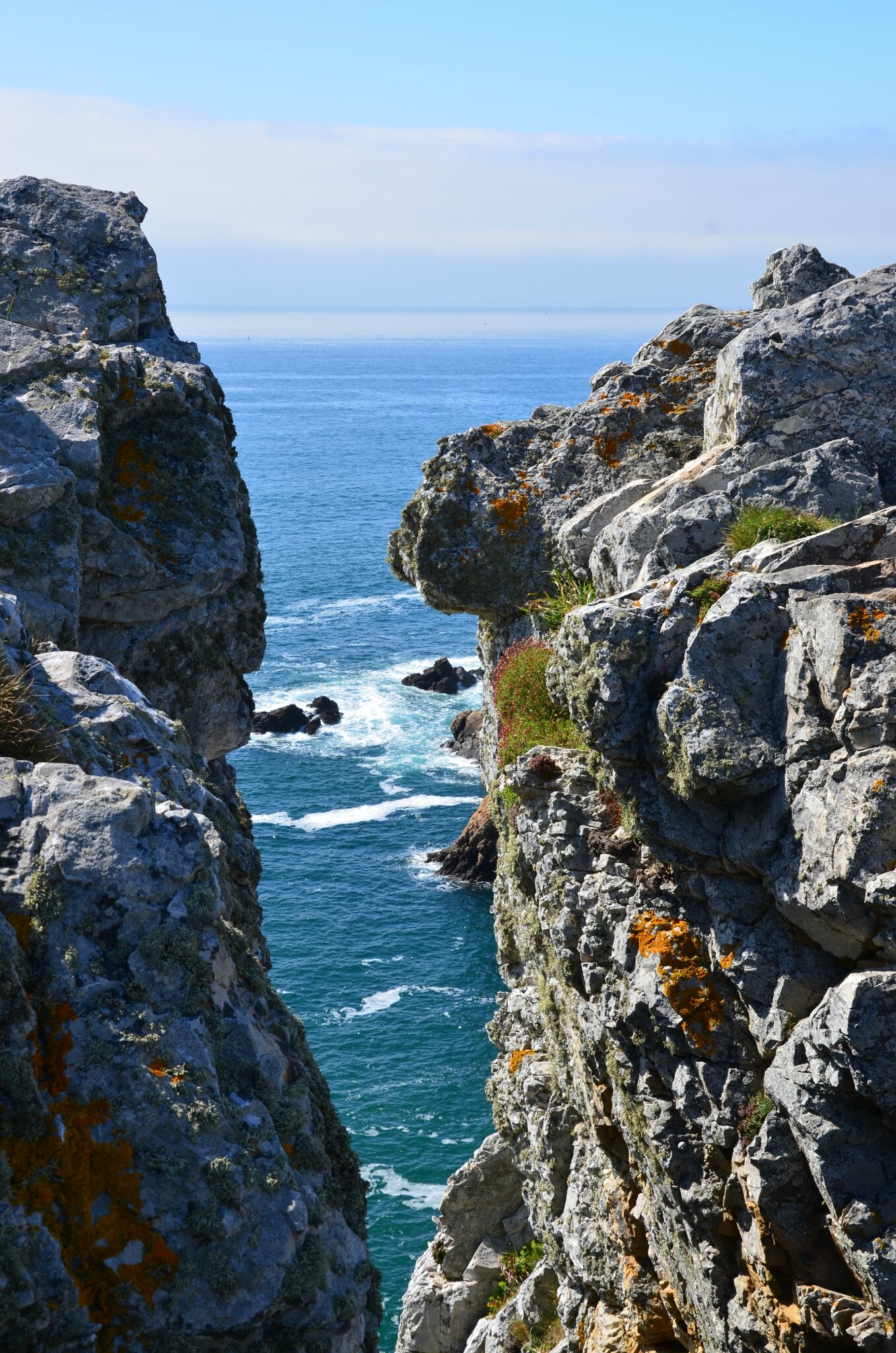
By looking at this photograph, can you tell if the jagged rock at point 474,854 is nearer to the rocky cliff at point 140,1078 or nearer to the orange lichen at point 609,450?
the orange lichen at point 609,450

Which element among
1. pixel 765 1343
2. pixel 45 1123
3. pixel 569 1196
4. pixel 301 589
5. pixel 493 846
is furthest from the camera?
pixel 301 589

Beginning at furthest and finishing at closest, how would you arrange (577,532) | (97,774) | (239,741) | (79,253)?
(239,741) → (79,253) → (577,532) → (97,774)

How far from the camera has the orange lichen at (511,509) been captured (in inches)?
1025

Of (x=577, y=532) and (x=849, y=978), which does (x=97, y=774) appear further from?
(x=577, y=532)

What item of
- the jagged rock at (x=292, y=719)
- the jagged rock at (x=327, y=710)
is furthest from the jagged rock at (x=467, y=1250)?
the jagged rock at (x=327, y=710)

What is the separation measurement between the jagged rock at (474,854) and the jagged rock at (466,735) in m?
10.4

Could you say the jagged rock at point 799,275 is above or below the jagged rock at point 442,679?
above

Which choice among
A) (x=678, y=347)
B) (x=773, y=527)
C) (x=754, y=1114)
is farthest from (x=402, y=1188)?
(x=773, y=527)

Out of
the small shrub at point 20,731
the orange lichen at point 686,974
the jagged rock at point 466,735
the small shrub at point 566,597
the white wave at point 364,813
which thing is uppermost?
the small shrub at point 566,597

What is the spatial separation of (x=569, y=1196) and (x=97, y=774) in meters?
11.1

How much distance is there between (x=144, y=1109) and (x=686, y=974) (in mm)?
6761

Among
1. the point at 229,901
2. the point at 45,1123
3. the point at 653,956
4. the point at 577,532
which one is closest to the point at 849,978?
the point at 653,956

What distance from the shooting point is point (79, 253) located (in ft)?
73.4

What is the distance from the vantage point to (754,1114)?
11.8 meters
